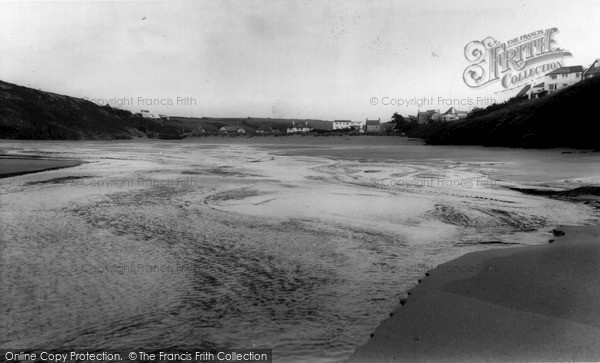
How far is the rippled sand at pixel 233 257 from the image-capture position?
10.8 ft

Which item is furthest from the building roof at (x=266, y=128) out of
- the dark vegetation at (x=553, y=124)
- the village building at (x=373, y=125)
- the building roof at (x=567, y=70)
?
the dark vegetation at (x=553, y=124)

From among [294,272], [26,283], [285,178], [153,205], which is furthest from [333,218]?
[285,178]

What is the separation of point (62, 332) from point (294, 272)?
2294 millimetres

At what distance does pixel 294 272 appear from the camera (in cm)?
471

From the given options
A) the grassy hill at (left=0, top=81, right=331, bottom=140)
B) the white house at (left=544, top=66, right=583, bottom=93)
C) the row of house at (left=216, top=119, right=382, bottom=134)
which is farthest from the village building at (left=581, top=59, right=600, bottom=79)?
the grassy hill at (left=0, top=81, right=331, bottom=140)

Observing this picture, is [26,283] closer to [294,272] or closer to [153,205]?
[294,272]

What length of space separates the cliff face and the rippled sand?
63.8 m

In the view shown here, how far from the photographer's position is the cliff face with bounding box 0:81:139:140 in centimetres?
6475

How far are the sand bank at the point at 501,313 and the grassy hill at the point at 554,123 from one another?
26.0m

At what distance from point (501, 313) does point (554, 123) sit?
112 feet

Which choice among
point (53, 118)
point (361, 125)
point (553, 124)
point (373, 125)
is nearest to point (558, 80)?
point (553, 124)

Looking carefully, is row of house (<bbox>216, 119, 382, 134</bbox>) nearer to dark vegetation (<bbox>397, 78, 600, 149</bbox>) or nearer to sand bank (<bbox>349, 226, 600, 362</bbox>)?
dark vegetation (<bbox>397, 78, 600, 149</bbox>)

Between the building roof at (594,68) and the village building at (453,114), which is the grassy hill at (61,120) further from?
the building roof at (594,68)

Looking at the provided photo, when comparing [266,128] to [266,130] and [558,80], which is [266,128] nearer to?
[266,130]
